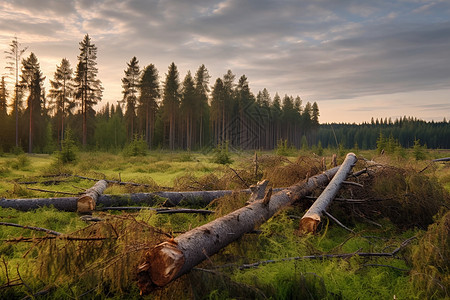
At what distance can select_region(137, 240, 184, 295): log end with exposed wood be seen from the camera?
2588 millimetres

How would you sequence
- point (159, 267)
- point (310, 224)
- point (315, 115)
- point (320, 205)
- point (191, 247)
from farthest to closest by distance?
1. point (315, 115)
2. point (320, 205)
3. point (310, 224)
4. point (191, 247)
5. point (159, 267)

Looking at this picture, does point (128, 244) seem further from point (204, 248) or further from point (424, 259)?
point (424, 259)

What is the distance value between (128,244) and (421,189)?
6173 mm

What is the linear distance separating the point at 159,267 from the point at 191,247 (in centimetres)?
38

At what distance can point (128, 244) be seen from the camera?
3.04m

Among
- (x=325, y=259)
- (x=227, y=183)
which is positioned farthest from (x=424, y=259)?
(x=227, y=183)

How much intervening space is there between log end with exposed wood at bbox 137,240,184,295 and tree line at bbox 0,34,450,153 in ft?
88.4

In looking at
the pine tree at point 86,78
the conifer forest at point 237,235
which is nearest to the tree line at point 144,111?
the pine tree at point 86,78

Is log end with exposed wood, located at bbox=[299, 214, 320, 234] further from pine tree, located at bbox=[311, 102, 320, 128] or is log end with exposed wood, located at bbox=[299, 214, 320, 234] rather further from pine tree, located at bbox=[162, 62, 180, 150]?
pine tree, located at bbox=[311, 102, 320, 128]

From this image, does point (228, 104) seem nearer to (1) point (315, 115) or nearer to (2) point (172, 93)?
(2) point (172, 93)

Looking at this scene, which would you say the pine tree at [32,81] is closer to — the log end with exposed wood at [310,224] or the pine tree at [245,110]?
the pine tree at [245,110]

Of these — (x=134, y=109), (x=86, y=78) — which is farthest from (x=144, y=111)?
(x=86, y=78)

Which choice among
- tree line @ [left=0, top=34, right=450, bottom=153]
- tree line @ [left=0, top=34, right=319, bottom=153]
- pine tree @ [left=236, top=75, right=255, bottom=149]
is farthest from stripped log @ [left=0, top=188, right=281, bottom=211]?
pine tree @ [left=236, top=75, right=255, bottom=149]

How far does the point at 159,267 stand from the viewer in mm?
2617
